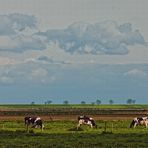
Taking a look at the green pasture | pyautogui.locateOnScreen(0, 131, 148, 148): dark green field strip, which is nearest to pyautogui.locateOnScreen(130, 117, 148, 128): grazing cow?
the green pasture

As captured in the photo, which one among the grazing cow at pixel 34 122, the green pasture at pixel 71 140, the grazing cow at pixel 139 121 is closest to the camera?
the green pasture at pixel 71 140

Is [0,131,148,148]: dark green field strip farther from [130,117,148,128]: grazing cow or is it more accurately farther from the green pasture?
[130,117,148,128]: grazing cow

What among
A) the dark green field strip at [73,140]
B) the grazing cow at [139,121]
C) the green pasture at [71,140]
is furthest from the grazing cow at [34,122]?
the dark green field strip at [73,140]

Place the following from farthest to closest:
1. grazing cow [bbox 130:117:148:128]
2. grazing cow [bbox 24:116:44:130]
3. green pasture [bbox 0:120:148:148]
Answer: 1. grazing cow [bbox 130:117:148:128]
2. grazing cow [bbox 24:116:44:130]
3. green pasture [bbox 0:120:148:148]

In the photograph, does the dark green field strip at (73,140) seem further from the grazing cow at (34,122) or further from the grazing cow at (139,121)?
the grazing cow at (139,121)

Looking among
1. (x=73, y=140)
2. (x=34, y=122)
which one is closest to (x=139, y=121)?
(x=34, y=122)

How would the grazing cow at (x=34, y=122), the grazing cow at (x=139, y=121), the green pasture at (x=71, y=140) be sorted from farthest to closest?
the grazing cow at (x=139, y=121) < the grazing cow at (x=34, y=122) < the green pasture at (x=71, y=140)

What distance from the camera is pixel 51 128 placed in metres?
64.4

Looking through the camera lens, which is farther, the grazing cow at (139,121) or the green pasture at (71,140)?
the grazing cow at (139,121)

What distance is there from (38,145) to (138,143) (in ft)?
24.3

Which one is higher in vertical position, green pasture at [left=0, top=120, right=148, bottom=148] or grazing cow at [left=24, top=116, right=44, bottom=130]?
grazing cow at [left=24, top=116, right=44, bottom=130]

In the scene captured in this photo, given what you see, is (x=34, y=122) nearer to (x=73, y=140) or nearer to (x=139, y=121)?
(x=139, y=121)

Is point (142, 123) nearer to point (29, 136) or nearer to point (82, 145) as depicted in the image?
point (29, 136)

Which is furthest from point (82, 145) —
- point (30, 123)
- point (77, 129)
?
point (30, 123)
